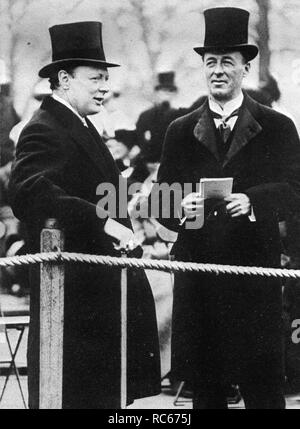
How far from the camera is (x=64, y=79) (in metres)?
4.78

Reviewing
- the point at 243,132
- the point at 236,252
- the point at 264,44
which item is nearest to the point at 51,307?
the point at 236,252

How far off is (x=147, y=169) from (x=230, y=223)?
588mm

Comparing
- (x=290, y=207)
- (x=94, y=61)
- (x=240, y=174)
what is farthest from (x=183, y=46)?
(x=290, y=207)

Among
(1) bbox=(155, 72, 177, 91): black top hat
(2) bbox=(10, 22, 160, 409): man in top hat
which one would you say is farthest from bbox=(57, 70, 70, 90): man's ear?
(1) bbox=(155, 72, 177, 91): black top hat

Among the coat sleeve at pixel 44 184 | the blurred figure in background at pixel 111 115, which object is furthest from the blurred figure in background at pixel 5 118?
the blurred figure in background at pixel 111 115

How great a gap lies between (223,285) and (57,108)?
1.39 m

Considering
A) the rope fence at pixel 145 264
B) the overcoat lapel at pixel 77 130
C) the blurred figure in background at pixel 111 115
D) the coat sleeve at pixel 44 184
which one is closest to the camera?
the rope fence at pixel 145 264

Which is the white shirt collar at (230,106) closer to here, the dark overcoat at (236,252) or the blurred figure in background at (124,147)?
the dark overcoat at (236,252)

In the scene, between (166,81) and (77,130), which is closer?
(77,130)

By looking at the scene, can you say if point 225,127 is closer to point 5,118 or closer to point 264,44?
point 264,44

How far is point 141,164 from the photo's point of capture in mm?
4910

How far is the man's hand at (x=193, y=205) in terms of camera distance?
4.80 metres

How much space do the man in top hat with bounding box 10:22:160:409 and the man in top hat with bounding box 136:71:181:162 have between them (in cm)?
25
